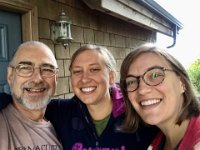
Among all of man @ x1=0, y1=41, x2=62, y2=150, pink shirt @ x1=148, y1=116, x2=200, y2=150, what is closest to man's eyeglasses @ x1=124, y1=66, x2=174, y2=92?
pink shirt @ x1=148, y1=116, x2=200, y2=150

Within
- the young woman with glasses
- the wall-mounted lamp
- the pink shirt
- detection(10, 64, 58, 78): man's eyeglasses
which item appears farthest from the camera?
the wall-mounted lamp

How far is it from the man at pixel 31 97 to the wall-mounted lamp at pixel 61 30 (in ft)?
3.44

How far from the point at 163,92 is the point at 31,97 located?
3.01ft

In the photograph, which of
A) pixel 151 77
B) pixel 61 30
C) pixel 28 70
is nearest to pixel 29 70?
pixel 28 70

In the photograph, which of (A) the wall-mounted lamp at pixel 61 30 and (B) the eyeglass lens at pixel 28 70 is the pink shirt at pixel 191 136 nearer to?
(B) the eyeglass lens at pixel 28 70

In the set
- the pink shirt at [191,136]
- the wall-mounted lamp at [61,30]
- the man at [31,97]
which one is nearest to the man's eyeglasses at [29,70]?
the man at [31,97]

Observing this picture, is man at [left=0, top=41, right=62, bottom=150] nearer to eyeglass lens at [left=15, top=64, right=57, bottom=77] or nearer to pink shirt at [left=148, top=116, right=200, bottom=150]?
eyeglass lens at [left=15, top=64, right=57, bottom=77]

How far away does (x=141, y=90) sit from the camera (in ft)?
5.93

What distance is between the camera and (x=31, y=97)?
2252mm

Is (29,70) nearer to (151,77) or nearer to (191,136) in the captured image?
(151,77)

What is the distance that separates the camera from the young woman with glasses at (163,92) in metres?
1.77

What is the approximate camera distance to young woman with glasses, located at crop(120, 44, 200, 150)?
177 centimetres

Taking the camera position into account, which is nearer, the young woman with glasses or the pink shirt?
the pink shirt

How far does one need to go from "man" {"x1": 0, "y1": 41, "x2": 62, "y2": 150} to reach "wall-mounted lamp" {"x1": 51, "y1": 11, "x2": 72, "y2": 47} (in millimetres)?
A: 1048
